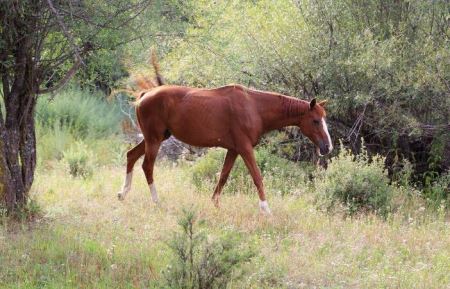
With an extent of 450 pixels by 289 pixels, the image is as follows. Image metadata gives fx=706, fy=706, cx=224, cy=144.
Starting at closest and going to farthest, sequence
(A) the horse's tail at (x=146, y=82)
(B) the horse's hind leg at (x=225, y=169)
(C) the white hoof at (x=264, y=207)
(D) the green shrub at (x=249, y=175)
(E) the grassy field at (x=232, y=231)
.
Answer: (E) the grassy field at (x=232, y=231) → (C) the white hoof at (x=264, y=207) → (B) the horse's hind leg at (x=225, y=169) → (A) the horse's tail at (x=146, y=82) → (D) the green shrub at (x=249, y=175)

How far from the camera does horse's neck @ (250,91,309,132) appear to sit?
374 inches

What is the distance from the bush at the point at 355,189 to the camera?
9.91 m

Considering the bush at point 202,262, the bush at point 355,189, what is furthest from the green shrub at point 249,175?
the bush at point 202,262

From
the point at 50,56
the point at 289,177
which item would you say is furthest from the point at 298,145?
the point at 50,56

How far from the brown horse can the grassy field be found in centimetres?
69

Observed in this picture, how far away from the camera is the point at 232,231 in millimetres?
6176

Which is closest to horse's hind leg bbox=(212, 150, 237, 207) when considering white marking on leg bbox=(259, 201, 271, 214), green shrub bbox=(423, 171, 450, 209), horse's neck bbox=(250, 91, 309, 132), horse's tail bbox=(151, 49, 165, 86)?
horse's neck bbox=(250, 91, 309, 132)

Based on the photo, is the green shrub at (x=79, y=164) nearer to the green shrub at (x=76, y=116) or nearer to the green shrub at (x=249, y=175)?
the green shrub at (x=249, y=175)

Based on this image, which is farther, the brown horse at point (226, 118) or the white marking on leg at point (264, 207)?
the brown horse at point (226, 118)

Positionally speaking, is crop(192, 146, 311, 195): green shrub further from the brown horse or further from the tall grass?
the tall grass

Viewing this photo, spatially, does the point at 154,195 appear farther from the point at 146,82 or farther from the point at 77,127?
the point at 77,127

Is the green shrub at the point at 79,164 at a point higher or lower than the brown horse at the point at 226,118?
lower

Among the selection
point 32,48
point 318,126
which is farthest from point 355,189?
point 32,48

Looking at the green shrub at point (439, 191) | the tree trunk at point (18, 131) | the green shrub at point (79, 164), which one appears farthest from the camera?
the green shrub at point (79, 164)
